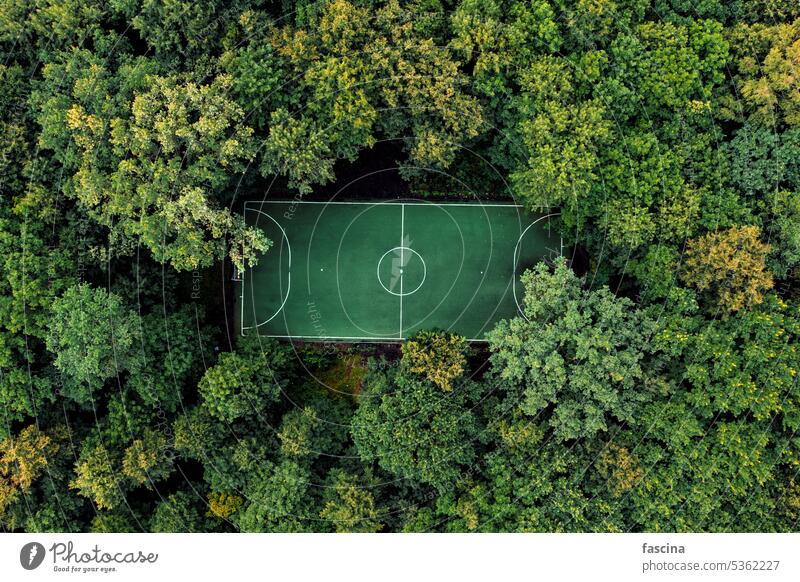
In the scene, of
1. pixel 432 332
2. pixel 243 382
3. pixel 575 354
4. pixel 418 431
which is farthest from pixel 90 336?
pixel 575 354

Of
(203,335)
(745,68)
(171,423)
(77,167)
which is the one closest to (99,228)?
(77,167)

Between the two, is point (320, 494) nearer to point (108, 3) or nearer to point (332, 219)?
point (332, 219)

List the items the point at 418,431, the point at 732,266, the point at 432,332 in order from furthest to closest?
the point at 432,332 → the point at 418,431 → the point at 732,266

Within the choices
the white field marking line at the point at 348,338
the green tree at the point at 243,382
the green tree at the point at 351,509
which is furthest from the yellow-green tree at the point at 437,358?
the green tree at the point at 243,382

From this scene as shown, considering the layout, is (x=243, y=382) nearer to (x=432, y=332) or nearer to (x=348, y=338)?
(x=348, y=338)
